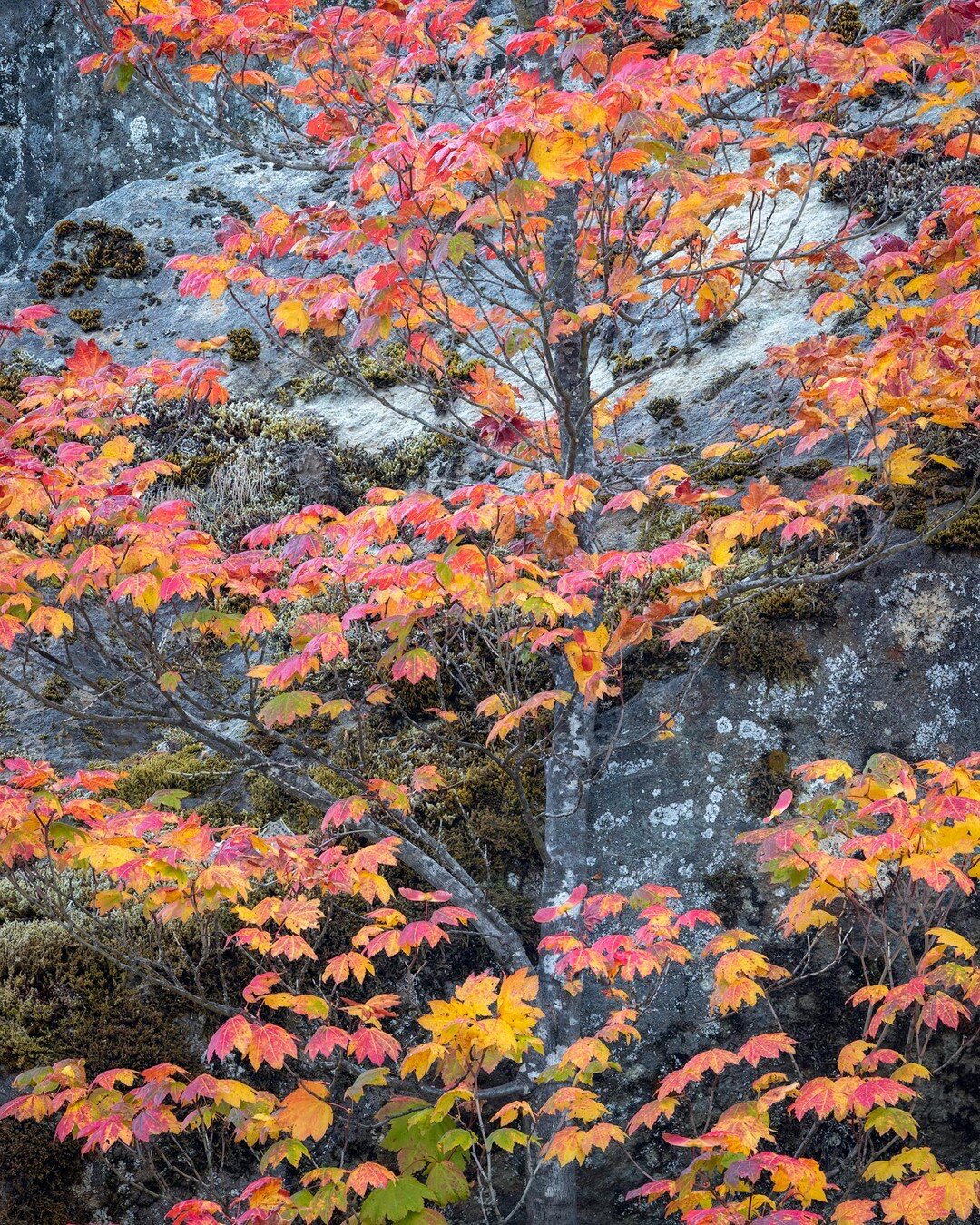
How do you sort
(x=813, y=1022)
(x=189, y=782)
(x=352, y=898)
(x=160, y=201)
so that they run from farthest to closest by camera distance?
1. (x=160, y=201)
2. (x=189, y=782)
3. (x=352, y=898)
4. (x=813, y=1022)

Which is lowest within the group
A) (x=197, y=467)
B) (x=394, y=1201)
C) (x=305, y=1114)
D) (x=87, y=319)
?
(x=394, y=1201)

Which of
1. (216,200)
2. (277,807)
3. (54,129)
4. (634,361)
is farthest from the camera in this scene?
(54,129)

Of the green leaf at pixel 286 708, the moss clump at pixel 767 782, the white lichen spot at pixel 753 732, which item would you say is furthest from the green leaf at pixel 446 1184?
the white lichen spot at pixel 753 732

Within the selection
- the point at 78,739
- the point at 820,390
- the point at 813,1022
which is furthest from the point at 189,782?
the point at 820,390

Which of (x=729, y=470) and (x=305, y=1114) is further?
(x=729, y=470)

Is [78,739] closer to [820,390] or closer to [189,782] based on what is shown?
[189,782]

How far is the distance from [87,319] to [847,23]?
736cm

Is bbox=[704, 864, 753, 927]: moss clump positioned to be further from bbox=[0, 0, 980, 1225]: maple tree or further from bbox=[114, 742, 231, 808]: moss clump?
bbox=[114, 742, 231, 808]: moss clump

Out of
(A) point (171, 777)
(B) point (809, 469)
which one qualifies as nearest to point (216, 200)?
(A) point (171, 777)

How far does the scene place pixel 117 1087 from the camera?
4746 millimetres

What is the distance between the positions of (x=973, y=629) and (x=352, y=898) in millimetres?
3554

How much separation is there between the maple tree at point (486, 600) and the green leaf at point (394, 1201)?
0.01m

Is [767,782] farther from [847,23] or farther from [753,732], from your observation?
[847,23]

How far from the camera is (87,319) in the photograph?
9.51 m
